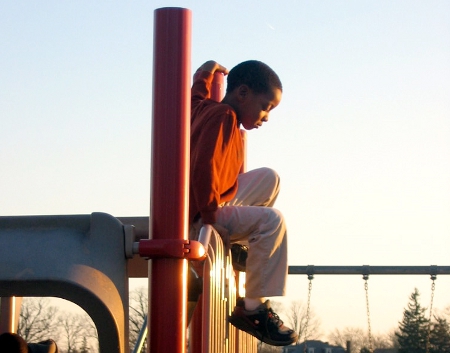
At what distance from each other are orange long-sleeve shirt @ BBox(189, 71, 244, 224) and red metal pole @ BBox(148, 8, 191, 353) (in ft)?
1.87

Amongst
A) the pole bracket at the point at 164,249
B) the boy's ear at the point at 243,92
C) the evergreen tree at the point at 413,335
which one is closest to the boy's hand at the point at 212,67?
the boy's ear at the point at 243,92

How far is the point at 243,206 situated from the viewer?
12.7 ft

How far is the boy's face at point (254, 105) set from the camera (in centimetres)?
402

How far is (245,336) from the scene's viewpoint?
450 centimetres

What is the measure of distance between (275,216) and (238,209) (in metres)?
0.15

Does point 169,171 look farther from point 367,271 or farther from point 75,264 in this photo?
point 367,271

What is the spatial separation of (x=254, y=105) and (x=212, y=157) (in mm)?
595

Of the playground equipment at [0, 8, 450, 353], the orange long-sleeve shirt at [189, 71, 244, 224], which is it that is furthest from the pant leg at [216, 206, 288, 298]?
the playground equipment at [0, 8, 450, 353]

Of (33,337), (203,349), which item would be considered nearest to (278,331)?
(203,349)

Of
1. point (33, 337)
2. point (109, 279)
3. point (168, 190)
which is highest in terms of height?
point (168, 190)

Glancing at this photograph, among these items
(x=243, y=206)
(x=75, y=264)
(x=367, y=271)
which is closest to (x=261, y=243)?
(x=243, y=206)

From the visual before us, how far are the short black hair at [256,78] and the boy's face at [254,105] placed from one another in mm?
21

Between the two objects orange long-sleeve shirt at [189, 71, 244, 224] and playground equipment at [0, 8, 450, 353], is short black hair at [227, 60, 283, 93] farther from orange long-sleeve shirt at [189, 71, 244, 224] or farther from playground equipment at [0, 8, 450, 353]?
playground equipment at [0, 8, 450, 353]

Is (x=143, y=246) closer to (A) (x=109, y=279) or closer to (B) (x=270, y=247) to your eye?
(A) (x=109, y=279)
